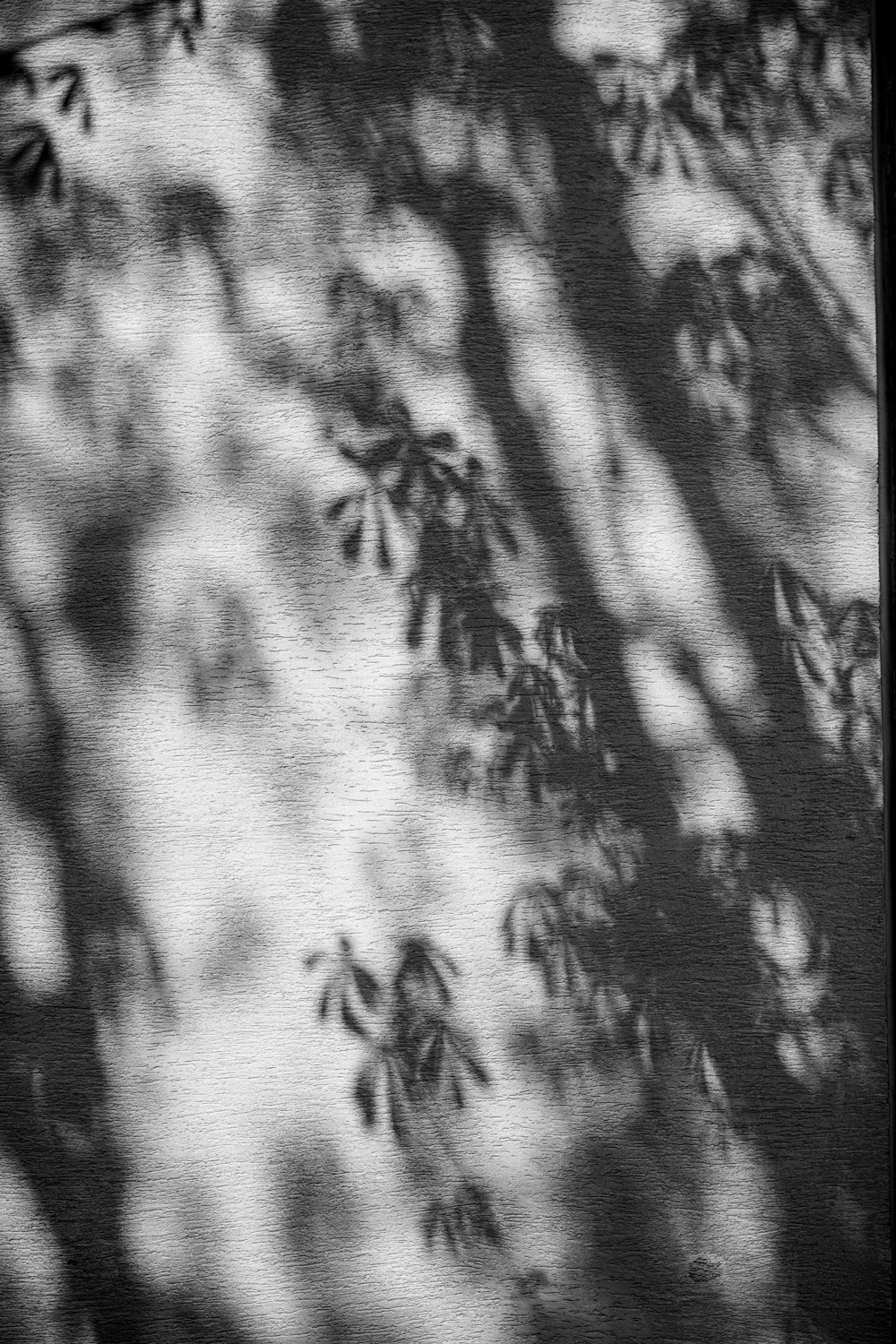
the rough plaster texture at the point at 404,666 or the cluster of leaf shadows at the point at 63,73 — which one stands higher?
the cluster of leaf shadows at the point at 63,73

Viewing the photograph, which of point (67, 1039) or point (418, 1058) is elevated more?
point (67, 1039)

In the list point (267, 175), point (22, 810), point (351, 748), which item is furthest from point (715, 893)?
point (267, 175)

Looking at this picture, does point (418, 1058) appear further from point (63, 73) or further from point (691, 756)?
point (63, 73)

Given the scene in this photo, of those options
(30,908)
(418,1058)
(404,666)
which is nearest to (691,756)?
(404,666)

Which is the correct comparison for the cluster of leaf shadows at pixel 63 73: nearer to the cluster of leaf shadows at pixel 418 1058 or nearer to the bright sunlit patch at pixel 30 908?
the bright sunlit patch at pixel 30 908

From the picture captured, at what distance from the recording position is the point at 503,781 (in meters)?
2.33

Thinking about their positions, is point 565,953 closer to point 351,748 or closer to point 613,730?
point 613,730

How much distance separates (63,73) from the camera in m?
2.30

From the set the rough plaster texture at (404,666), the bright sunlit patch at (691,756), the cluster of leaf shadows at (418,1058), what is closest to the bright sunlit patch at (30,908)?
the rough plaster texture at (404,666)

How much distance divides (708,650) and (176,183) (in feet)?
5.82

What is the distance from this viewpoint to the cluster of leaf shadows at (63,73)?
2.29 m

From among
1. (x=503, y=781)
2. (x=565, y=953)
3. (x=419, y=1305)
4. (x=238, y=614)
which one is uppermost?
(x=238, y=614)

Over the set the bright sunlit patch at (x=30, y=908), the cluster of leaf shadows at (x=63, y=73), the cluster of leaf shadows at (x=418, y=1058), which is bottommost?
the cluster of leaf shadows at (x=418, y=1058)

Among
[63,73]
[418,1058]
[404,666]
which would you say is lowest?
[418,1058]
